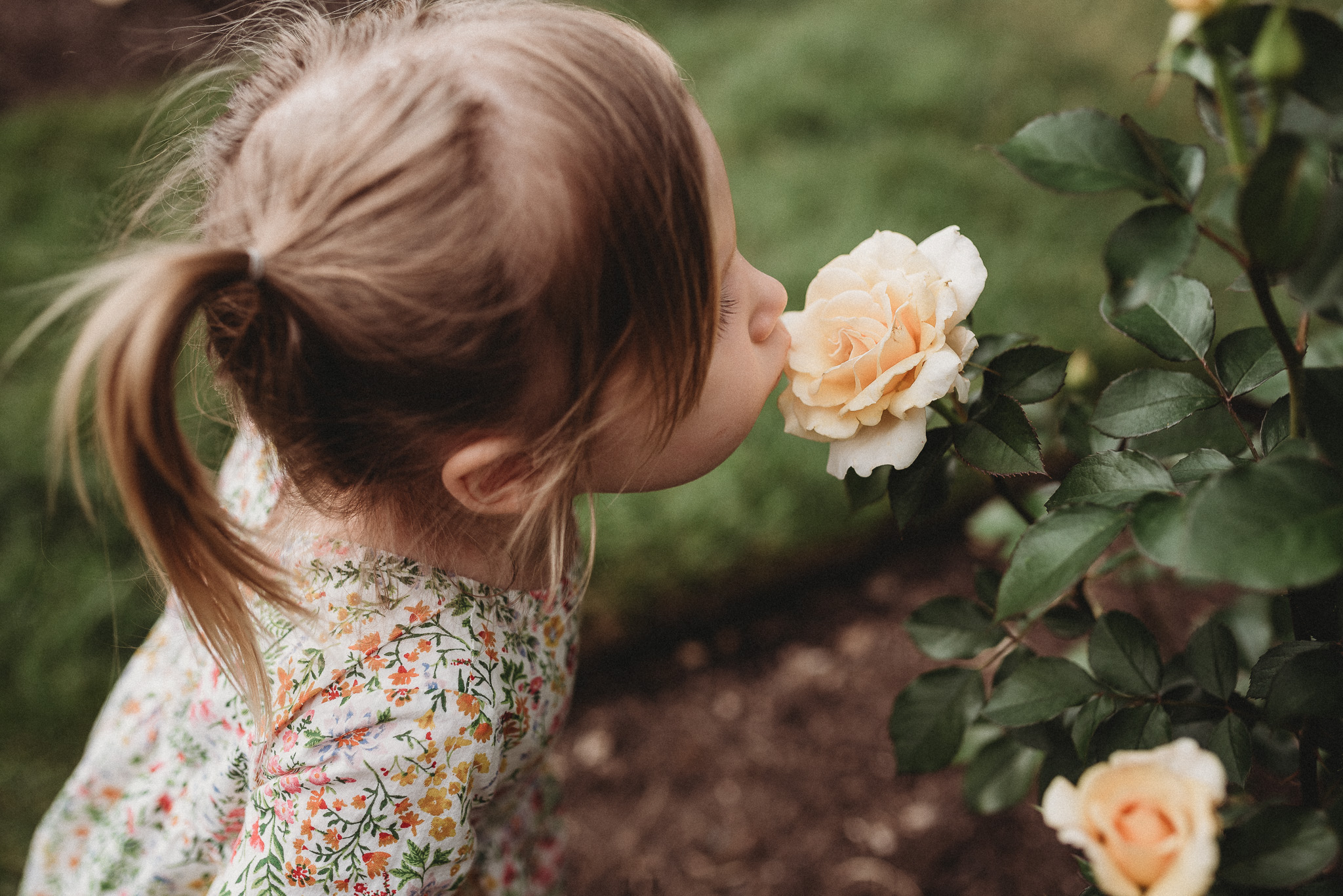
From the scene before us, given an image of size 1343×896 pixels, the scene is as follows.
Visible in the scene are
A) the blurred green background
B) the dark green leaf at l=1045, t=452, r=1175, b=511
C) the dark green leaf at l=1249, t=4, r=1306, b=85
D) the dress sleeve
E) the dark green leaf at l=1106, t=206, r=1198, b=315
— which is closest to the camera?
the dark green leaf at l=1249, t=4, r=1306, b=85

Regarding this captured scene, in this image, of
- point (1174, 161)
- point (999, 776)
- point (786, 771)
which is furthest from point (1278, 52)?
point (786, 771)

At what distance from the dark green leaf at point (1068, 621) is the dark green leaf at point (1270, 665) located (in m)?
0.19

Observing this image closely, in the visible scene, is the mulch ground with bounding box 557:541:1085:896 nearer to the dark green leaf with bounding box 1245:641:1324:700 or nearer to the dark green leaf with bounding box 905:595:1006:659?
the dark green leaf with bounding box 905:595:1006:659

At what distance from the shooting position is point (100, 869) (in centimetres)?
122

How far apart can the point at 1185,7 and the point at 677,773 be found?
1.50 meters

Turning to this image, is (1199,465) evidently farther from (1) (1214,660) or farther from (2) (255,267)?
(2) (255,267)

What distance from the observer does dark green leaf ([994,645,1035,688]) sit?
2.98ft

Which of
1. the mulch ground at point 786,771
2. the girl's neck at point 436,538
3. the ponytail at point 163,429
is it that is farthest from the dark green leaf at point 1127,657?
the mulch ground at point 786,771

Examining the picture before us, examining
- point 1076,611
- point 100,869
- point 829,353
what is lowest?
point 100,869

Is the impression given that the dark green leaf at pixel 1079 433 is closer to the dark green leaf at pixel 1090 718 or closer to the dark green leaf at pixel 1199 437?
the dark green leaf at pixel 1199 437

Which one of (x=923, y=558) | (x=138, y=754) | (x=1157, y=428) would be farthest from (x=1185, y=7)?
(x=923, y=558)

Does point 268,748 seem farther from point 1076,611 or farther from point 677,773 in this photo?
point 677,773

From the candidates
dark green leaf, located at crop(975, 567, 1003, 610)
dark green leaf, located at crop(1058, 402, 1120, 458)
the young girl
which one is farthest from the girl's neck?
dark green leaf, located at crop(1058, 402, 1120, 458)

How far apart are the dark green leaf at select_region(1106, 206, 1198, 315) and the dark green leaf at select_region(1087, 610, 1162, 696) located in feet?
1.08
